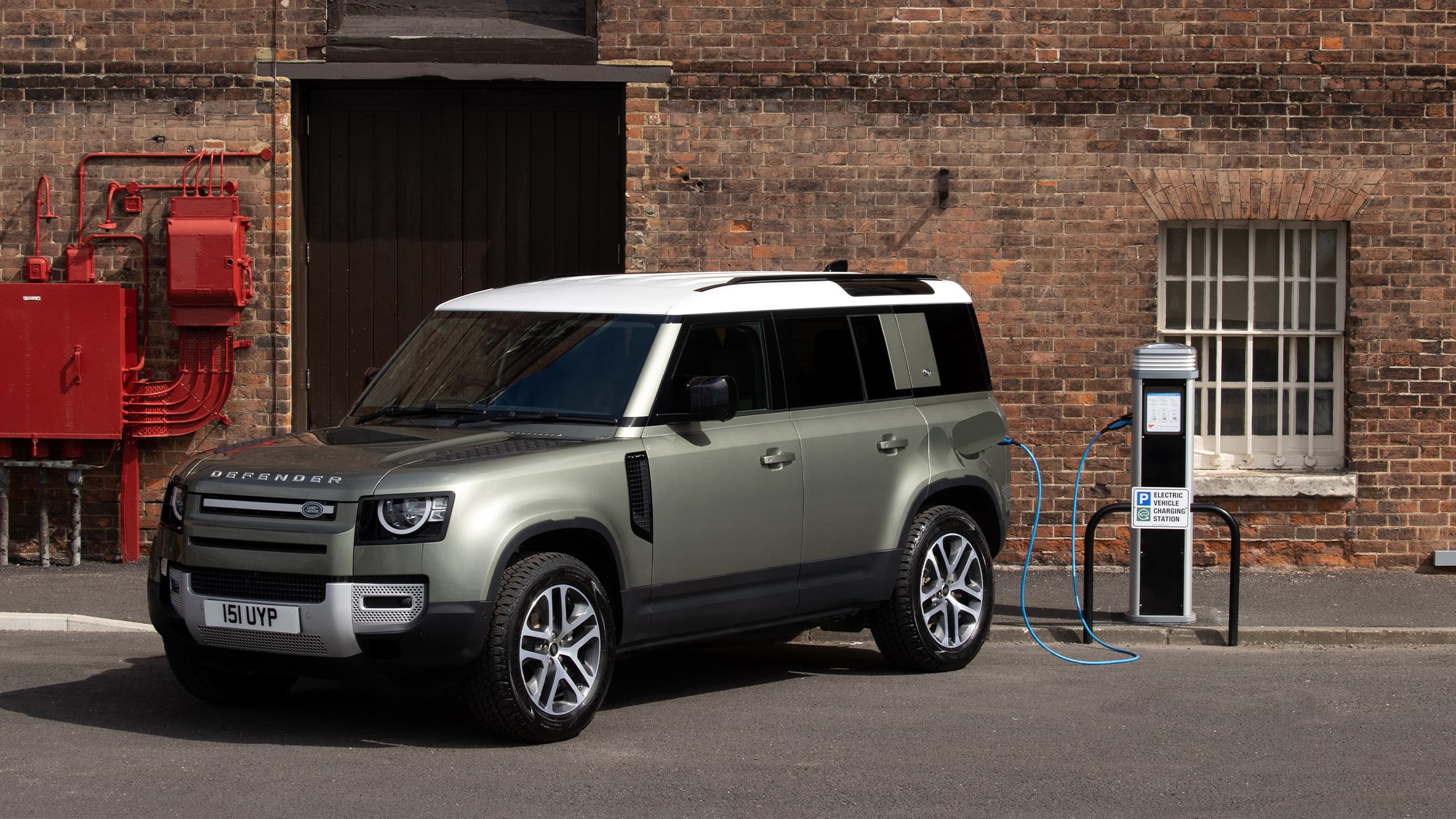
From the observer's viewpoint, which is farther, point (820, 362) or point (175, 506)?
point (820, 362)

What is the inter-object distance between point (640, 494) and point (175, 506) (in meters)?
1.93

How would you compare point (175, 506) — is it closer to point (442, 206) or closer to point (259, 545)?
point (259, 545)

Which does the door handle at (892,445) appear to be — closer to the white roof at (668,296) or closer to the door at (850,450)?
the door at (850,450)

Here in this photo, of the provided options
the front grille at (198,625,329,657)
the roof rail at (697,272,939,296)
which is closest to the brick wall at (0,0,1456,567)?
the roof rail at (697,272,939,296)

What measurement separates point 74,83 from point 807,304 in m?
6.54

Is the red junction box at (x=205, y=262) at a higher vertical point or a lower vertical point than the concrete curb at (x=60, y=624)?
higher

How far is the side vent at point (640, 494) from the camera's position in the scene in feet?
22.4

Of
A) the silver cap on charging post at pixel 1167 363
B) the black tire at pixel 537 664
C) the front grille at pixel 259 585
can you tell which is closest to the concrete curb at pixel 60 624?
the front grille at pixel 259 585

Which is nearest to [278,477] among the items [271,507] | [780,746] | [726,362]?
[271,507]

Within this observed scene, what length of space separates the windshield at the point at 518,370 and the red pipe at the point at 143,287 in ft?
14.8

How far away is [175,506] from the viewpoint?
6766 millimetres

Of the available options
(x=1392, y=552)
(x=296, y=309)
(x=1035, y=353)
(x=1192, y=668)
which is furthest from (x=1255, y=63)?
(x=296, y=309)

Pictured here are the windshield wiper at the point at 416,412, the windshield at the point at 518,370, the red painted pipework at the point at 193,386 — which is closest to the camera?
the windshield at the point at 518,370

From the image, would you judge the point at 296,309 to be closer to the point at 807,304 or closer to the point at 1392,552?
the point at 807,304
